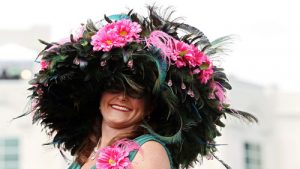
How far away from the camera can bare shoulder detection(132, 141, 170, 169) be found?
3.63 metres

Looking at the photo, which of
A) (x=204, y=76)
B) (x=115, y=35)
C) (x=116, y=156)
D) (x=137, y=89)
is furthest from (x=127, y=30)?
(x=116, y=156)

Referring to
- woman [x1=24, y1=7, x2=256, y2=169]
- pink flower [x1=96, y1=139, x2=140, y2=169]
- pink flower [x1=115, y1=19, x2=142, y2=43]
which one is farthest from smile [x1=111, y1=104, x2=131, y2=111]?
pink flower [x1=115, y1=19, x2=142, y2=43]

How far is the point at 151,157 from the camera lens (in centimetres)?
366

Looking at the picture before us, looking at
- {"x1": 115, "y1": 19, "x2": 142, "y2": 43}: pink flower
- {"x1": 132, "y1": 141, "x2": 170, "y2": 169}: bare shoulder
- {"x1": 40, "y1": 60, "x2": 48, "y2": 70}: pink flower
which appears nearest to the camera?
{"x1": 132, "y1": 141, "x2": 170, "y2": 169}: bare shoulder

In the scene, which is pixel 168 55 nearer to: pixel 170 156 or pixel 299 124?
pixel 170 156

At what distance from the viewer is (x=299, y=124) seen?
30922 millimetres

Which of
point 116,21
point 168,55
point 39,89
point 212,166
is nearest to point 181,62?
point 168,55

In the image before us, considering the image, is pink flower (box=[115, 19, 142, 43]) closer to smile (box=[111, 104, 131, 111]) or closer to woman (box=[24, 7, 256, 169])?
woman (box=[24, 7, 256, 169])

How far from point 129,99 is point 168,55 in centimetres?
23

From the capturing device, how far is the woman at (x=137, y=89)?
3.71 meters

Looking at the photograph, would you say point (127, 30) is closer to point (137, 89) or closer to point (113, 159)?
point (137, 89)

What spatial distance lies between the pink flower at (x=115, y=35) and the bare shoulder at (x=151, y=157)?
15.2 inches

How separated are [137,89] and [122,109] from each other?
110 mm

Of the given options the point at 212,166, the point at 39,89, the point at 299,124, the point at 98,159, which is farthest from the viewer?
the point at 299,124
